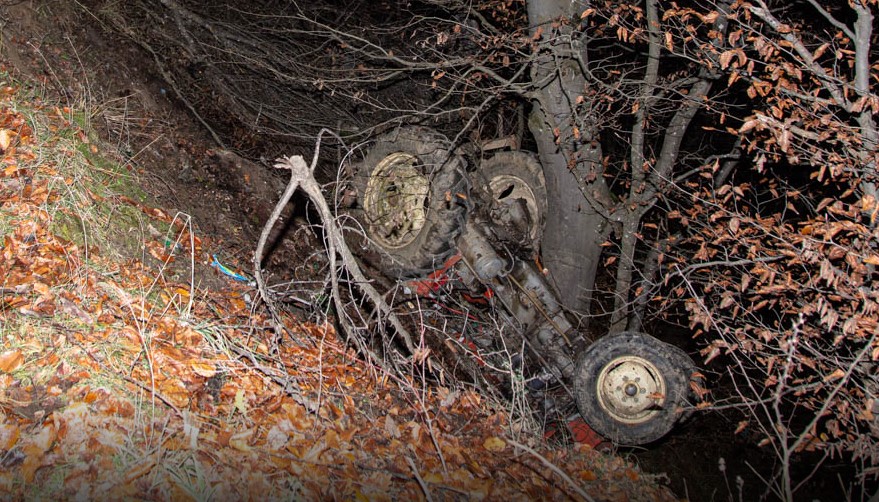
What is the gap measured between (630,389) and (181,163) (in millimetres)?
5253

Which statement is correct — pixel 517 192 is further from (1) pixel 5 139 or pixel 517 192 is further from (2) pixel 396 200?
(1) pixel 5 139

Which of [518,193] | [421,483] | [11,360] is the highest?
[518,193]

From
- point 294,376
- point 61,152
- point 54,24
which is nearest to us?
point 294,376

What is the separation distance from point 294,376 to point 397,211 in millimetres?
2932

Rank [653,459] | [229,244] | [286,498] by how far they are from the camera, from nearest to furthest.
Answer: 1. [286,498]
2. [229,244]
3. [653,459]

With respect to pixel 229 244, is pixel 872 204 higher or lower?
higher

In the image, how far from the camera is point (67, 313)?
12.2 feet

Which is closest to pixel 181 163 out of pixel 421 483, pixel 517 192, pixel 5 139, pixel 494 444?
pixel 5 139

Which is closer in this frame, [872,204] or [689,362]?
[872,204]

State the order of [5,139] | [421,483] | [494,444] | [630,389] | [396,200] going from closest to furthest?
1. [421,483]
2. [5,139]
3. [494,444]
4. [630,389]
5. [396,200]

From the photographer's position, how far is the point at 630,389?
5305 mm

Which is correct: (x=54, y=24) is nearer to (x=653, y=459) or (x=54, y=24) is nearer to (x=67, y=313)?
(x=67, y=313)

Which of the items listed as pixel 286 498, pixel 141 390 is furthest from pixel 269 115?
pixel 286 498

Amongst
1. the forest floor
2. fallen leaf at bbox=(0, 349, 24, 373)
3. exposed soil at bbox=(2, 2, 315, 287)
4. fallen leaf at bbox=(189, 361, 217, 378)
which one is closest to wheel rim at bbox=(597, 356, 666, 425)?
the forest floor
